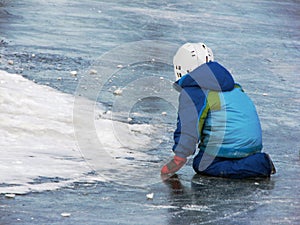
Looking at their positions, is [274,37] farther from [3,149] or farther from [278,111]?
[3,149]

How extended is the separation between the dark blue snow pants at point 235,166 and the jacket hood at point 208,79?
0.56 m

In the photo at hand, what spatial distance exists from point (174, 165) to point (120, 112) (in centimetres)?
229

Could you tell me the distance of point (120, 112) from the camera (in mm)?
9578

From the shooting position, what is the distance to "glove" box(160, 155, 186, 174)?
7371mm

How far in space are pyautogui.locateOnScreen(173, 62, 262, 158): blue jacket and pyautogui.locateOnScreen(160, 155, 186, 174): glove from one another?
0.04m

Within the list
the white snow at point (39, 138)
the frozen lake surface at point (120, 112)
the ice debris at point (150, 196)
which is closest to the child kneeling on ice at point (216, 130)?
the frozen lake surface at point (120, 112)

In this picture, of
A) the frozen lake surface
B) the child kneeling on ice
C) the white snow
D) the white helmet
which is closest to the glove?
the child kneeling on ice

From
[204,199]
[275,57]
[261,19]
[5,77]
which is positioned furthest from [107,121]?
[261,19]

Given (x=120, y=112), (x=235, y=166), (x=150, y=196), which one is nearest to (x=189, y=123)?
(x=235, y=166)

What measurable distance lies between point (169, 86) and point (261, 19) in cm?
706

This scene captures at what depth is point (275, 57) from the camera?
13711 millimetres

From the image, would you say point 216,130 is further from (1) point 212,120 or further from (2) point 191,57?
(2) point 191,57

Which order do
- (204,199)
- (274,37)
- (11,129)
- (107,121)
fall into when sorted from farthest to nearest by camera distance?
(274,37)
(107,121)
(11,129)
(204,199)

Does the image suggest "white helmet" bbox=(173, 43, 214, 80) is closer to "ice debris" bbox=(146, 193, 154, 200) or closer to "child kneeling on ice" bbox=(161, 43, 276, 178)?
"child kneeling on ice" bbox=(161, 43, 276, 178)
